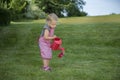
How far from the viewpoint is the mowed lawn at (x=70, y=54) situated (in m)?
8.03

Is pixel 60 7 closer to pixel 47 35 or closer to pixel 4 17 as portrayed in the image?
pixel 4 17

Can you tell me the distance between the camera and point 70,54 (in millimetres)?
11938

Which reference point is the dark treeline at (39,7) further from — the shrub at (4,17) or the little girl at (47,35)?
the little girl at (47,35)

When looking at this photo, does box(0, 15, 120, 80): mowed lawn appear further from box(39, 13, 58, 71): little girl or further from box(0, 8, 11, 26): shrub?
box(0, 8, 11, 26): shrub

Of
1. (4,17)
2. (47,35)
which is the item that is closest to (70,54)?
(47,35)

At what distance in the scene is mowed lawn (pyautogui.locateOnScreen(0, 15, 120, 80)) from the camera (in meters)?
8.03

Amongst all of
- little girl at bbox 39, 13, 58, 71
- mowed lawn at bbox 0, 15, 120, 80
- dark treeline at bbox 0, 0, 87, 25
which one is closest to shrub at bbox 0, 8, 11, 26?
mowed lawn at bbox 0, 15, 120, 80

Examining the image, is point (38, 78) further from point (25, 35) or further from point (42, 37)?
point (25, 35)

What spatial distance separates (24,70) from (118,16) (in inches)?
647

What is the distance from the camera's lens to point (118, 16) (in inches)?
948

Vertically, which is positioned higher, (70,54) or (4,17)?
(4,17)

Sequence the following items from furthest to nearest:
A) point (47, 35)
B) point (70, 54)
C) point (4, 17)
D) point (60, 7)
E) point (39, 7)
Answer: point (60, 7) → point (39, 7) → point (4, 17) → point (70, 54) → point (47, 35)

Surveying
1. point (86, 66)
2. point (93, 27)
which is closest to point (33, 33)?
point (93, 27)

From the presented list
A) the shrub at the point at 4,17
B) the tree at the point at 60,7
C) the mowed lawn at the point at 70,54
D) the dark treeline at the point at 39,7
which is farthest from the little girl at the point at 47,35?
the tree at the point at 60,7
